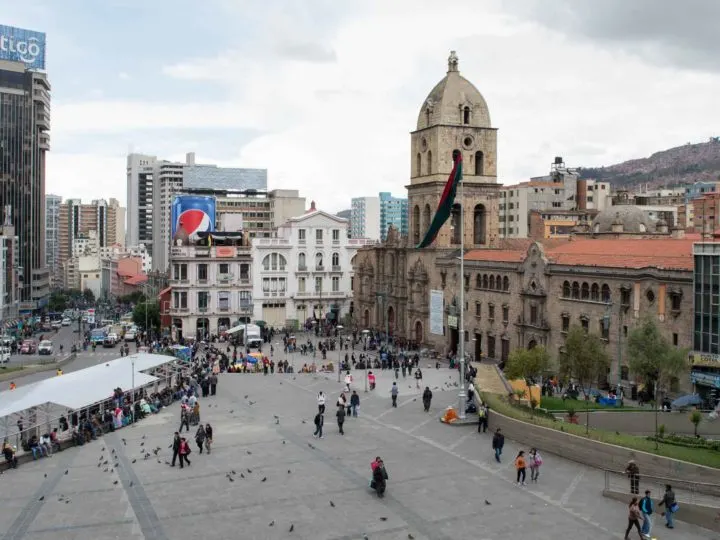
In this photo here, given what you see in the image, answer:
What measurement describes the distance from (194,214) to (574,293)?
48.0 meters

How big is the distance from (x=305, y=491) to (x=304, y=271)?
58592 millimetres

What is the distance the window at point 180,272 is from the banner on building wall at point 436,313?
980 inches

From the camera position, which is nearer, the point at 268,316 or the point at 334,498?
the point at 334,498

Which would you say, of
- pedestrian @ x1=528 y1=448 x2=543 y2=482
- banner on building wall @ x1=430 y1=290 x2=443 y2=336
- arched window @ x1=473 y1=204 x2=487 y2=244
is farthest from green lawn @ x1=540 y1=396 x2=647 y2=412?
arched window @ x1=473 y1=204 x2=487 y2=244

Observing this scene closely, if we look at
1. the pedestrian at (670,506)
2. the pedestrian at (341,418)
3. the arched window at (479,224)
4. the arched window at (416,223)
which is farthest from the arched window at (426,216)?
the pedestrian at (670,506)

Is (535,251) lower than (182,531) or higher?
higher

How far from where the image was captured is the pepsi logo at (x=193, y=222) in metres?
84.9

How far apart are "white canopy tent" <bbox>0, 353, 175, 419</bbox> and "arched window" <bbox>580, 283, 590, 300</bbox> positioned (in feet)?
82.8

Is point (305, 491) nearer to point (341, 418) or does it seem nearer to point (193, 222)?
point (341, 418)

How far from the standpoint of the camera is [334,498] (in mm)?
23047

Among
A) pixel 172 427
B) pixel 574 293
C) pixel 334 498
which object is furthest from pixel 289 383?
pixel 334 498

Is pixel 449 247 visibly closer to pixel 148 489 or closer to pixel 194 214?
pixel 194 214

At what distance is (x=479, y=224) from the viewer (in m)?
68.9

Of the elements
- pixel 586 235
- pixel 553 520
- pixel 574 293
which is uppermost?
pixel 586 235
